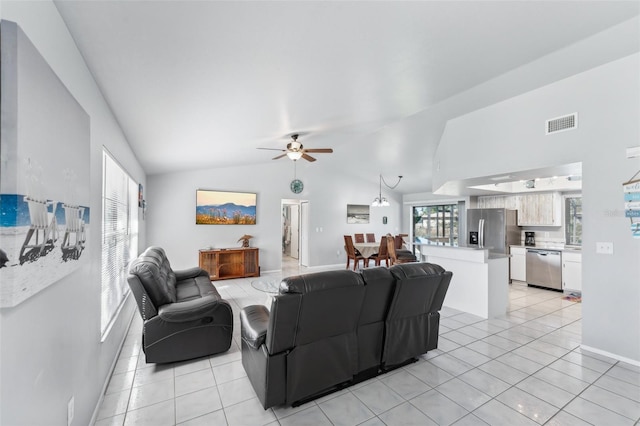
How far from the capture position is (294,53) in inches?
78.4

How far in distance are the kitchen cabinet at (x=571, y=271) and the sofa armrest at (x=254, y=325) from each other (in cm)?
602

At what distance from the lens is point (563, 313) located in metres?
4.36

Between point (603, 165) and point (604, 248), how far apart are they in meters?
0.90

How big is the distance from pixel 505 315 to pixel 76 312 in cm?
515

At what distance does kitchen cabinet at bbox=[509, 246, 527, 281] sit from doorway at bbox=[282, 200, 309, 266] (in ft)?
17.1

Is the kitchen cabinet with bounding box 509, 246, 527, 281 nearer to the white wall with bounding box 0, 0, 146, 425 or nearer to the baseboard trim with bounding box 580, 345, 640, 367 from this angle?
the baseboard trim with bounding box 580, 345, 640, 367

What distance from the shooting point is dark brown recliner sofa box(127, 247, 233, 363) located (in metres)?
2.64

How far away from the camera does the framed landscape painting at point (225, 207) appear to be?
22.0ft

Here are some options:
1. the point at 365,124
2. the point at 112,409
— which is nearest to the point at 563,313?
the point at 365,124

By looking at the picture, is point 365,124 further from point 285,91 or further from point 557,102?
point 557,102

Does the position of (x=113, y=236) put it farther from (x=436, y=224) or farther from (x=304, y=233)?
(x=436, y=224)

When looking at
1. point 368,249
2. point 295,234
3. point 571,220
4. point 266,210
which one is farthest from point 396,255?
point 295,234

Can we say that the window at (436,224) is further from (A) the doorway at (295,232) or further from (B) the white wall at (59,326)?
(B) the white wall at (59,326)

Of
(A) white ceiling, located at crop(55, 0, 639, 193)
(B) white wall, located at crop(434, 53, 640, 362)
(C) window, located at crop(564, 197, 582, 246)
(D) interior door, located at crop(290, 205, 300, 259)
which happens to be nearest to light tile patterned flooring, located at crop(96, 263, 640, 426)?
(B) white wall, located at crop(434, 53, 640, 362)
